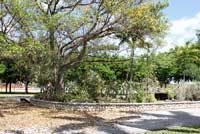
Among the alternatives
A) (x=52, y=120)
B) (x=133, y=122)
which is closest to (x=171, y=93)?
(x=133, y=122)

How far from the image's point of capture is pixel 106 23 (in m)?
21.1

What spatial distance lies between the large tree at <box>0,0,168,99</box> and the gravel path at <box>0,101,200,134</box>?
2.93 m

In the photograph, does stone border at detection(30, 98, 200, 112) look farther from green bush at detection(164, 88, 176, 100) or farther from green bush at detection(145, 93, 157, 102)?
green bush at detection(164, 88, 176, 100)

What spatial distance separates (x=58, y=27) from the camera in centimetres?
2067

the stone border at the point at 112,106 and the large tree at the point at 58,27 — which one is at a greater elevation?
the large tree at the point at 58,27

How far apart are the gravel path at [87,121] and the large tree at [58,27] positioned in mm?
2930

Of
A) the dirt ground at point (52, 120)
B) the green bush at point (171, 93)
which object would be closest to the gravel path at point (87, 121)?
the dirt ground at point (52, 120)

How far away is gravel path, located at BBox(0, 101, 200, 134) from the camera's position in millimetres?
14016

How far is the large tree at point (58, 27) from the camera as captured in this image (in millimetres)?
19562

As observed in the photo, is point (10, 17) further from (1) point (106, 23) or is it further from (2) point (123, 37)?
(2) point (123, 37)

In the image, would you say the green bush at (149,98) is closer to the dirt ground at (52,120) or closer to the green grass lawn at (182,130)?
the dirt ground at (52,120)

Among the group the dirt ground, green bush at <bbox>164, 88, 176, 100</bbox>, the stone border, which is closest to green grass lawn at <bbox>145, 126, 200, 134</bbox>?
the dirt ground

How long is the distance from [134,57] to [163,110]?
14.2ft

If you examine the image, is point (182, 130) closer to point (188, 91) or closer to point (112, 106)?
point (112, 106)
